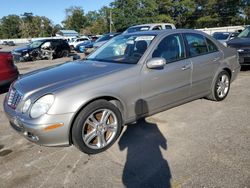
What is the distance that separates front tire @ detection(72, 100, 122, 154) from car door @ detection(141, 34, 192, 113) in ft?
1.98

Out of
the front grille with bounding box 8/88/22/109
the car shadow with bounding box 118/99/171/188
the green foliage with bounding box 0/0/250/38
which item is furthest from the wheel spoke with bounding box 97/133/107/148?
the green foliage with bounding box 0/0/250/38

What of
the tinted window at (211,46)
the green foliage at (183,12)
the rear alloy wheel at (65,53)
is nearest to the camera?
the tinted window at (211,46)

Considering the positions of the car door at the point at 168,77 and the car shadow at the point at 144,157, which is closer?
the car shadow at the point at 144,157

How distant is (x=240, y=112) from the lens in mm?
4773

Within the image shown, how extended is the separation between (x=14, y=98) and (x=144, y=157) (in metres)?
1.98

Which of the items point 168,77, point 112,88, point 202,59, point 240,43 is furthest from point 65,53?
point 112,88

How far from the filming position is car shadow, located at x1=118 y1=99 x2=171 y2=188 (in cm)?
282

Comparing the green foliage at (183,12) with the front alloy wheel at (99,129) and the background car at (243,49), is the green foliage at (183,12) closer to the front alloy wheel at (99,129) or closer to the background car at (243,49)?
the background car at (243,49)

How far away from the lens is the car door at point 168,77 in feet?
12.9

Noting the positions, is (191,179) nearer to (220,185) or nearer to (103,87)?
(220,185)

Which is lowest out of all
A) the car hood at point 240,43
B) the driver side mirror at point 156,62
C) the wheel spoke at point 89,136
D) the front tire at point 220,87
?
the wheel spoke at point 89,136

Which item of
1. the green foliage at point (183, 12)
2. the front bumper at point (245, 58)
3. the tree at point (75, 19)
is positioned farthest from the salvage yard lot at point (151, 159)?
the tree at point (75, 19)

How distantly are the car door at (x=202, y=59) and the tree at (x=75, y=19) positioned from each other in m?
99.9

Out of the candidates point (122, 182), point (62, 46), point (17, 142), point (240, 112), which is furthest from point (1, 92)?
point (62, 46)
